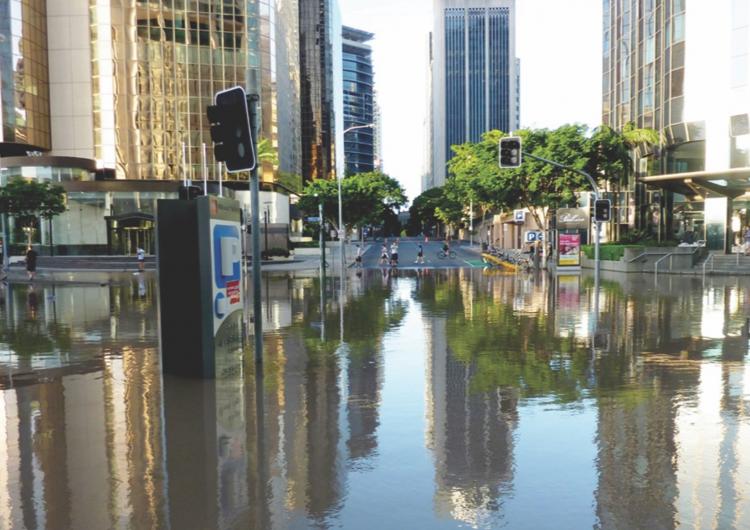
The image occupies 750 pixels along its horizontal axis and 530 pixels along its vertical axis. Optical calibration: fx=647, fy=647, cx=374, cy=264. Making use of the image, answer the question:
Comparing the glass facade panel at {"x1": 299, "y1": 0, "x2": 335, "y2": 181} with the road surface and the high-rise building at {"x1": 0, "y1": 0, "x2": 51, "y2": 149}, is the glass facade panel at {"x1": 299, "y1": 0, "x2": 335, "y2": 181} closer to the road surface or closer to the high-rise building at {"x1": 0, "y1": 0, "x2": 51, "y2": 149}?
the high-rise building at {"x1": 0, "y1": 0, "x2": 51, "y2": 149}

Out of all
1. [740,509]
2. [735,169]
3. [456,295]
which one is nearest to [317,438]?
[740,509]

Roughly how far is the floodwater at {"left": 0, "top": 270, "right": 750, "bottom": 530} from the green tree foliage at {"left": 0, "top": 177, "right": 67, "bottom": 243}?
4306cm

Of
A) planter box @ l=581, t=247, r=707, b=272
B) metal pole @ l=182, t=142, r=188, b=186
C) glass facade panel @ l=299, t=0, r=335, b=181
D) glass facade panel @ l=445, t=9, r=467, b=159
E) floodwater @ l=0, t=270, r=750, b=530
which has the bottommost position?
floodwater @ l=0, t=270, r=750, b=530

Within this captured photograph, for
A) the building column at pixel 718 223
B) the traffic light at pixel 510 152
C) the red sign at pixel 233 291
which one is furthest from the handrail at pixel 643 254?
the red sign at pixel 233 291

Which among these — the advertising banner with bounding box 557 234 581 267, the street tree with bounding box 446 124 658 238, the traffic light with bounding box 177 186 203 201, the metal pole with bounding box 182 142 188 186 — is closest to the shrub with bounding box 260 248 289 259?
the metal pole with bounding box 182 142 188 186

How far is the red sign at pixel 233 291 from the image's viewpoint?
1012 cm

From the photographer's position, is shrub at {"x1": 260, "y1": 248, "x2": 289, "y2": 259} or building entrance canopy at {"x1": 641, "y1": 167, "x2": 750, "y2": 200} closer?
building entrance canopy at {"x1": 641, "y1": 167, "x2": 750, "y2": 200}

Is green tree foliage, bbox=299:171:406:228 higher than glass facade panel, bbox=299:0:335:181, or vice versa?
glass facade panel, bbox=299:0:335:181

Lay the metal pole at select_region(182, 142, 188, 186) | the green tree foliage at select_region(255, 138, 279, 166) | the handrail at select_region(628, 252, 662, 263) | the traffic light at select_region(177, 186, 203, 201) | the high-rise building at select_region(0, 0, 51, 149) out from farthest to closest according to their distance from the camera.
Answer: the green tree foliage at select_region(255, 138, 279, 166) < the metal pole at select_region(182, 142, 188, 186) < the high-rise building at select_region(0, 0, 51, 149) < the handrail at select_region(628, 252, 662, 263) < the traffic light at select_region(177, 186, 203, 201)

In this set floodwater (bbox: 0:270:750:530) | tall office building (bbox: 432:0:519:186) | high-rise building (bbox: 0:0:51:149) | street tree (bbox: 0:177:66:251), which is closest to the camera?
floodwater (bbox: 0:270:750:530)

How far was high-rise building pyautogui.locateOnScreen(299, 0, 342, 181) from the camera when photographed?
429ft

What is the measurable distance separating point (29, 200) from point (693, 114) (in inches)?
1992

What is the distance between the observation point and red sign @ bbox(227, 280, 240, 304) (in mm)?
10125

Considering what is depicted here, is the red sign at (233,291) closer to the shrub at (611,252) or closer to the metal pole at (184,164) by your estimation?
the shrub at (611,252)
